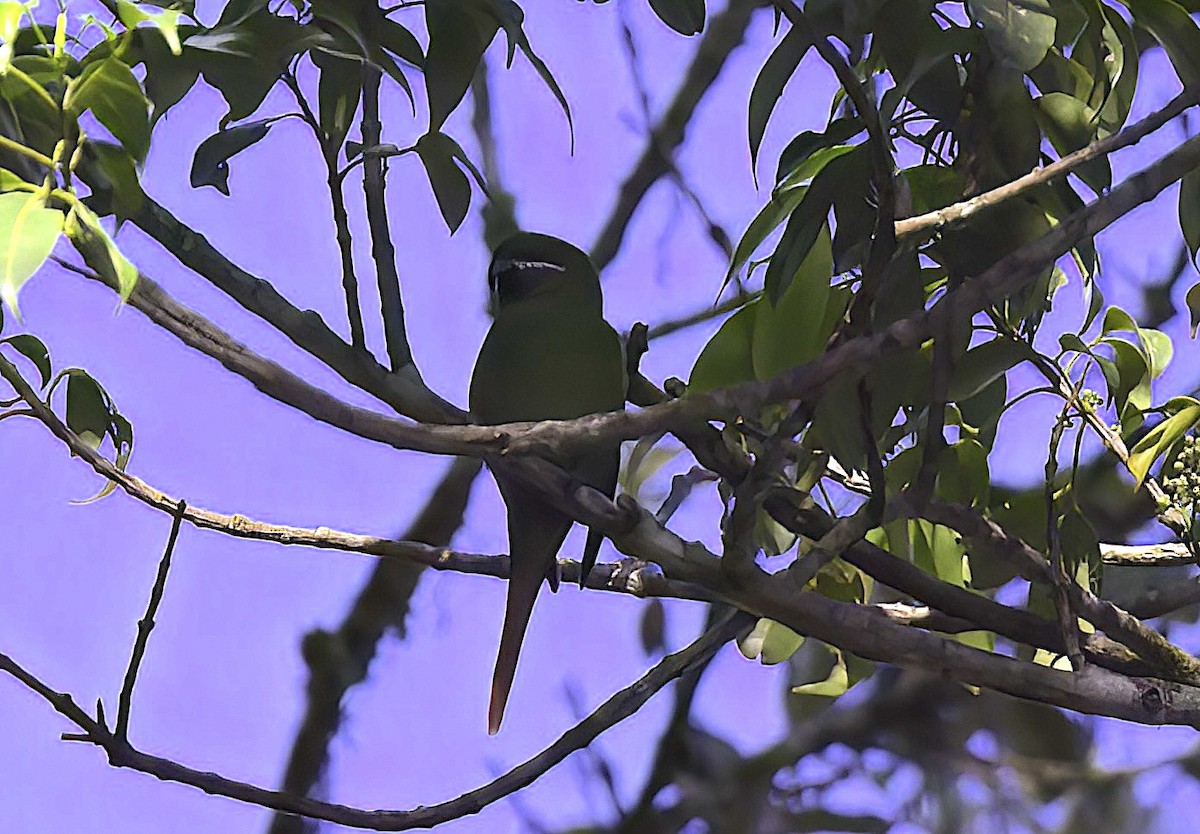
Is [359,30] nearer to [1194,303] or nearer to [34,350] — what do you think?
[34,350]

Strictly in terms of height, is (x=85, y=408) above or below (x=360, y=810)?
above

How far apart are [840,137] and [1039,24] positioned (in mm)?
132

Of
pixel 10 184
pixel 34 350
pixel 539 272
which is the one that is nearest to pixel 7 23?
pixel 10 184

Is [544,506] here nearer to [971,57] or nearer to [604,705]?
[604,705]

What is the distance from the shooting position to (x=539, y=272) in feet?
2.93

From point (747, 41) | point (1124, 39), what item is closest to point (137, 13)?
point (1124, 39)

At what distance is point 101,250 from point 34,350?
0.32 m

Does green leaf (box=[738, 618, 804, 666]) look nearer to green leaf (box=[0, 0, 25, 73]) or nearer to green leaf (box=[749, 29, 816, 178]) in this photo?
green leaf (box=[749, 29, 816, 178])

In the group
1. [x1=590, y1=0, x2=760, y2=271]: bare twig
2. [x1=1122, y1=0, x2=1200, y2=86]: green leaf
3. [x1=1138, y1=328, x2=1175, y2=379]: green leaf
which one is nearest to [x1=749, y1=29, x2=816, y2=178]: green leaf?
[x1=1122, y1=0, x2=1200, y2=86]: green leaf

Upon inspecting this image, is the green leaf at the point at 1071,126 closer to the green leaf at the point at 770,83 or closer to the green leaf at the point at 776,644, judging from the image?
the green leaf at the point at 770,83

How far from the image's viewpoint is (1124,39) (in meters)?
0.59

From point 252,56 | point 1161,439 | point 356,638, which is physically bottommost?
point 1161,439

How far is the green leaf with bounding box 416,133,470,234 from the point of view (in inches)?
25.1

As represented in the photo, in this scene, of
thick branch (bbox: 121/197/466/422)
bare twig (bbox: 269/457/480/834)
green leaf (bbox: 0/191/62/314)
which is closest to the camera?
green leaf (bbox: 0/191/62/314)
